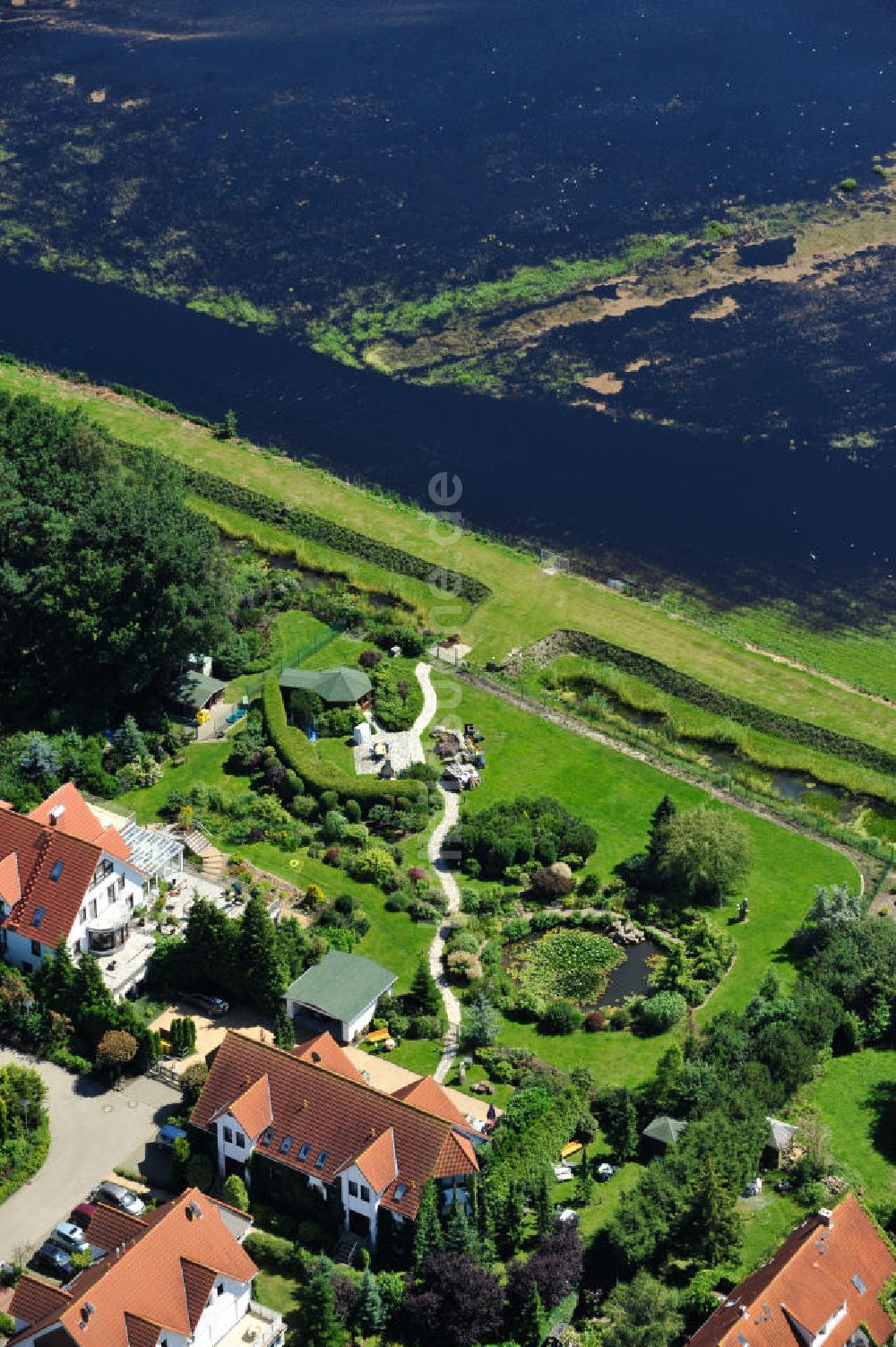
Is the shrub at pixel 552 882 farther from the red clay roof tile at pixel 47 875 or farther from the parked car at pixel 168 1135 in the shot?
the parked car at pixel 168 1135

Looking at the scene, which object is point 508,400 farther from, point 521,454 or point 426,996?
point 426,996

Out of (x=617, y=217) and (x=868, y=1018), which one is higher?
(x=617, y=217)

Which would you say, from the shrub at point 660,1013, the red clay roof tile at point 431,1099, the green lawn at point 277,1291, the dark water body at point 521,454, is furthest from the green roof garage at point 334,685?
the green lawn at point 277,1291

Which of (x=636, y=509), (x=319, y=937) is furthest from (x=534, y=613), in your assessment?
(x=319, y=937)

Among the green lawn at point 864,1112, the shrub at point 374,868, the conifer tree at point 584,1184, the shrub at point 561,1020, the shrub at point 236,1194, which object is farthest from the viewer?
the shrub at point 374,868

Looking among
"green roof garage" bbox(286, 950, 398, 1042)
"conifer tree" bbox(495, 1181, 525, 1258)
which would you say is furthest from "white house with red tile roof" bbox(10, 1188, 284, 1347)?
"green roof garage" bbox(286, 950, 398, 1042)

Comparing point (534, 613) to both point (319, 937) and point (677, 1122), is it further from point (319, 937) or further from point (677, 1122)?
point (677, 1122)

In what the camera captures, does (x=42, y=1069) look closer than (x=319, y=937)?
Yes
